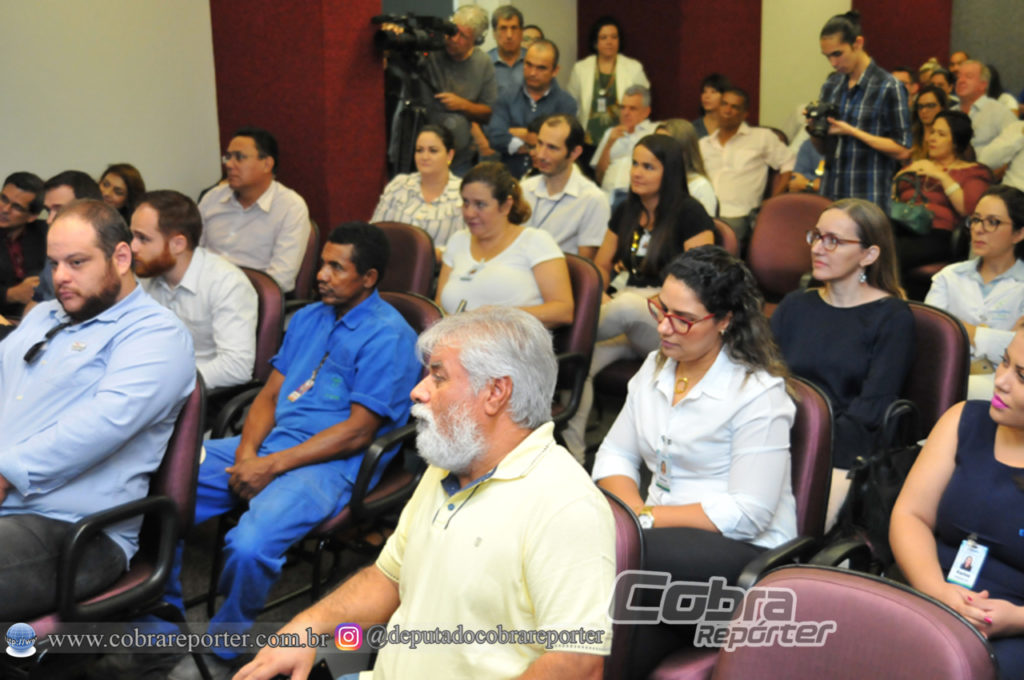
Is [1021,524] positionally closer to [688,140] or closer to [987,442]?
[987,442]

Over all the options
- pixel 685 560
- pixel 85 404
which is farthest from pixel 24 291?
pixel 685 560

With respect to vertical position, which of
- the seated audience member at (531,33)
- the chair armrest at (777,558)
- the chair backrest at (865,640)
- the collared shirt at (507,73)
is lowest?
the chair armrest at (777,558)

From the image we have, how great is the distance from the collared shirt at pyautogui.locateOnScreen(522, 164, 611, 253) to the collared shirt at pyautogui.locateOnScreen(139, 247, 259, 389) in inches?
61.3

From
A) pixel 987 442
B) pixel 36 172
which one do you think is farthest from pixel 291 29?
pixel 987 442

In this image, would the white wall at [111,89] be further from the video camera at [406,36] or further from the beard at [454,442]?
the beard at [454,442]

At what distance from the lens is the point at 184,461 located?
8.15 ft

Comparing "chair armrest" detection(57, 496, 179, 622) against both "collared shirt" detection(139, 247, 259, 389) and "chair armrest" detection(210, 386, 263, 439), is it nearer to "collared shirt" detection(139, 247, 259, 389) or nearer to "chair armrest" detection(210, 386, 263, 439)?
"chair armrest" detection(210, 386, 263, 439)

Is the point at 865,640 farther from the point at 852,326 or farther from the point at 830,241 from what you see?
the point at 830,241

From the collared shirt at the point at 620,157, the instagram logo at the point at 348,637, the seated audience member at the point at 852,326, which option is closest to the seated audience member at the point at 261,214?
the collared shirt at the point at 620,157

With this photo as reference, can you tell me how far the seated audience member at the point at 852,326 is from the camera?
280 centimetres

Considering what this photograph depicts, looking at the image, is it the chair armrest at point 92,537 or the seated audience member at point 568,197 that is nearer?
the chair armrest at point 92,537

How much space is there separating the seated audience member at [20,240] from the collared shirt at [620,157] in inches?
121

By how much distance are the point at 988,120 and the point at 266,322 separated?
5.54 metres

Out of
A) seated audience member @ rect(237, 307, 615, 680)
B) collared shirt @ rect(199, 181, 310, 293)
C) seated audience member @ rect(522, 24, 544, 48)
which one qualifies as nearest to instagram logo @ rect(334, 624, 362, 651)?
seated audience member @ rect(237, 307, 615, 680)
